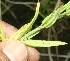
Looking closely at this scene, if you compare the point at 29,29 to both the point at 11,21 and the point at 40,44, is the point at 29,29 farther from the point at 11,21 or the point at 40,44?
the point at 11,21

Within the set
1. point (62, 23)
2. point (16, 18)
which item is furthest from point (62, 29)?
point (16, 18)

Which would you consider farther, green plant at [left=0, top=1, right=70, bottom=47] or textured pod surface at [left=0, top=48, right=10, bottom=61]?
textured pod surface at [left=0, top=48, right=10, bottom=61]

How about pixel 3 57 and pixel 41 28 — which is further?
pixel 3 57

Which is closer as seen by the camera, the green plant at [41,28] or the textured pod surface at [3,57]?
the green plant at [41,28]

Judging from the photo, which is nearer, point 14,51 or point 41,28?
point 41,28

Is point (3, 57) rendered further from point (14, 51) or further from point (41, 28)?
point (41, 28)

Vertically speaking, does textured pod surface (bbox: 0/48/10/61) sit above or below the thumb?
below

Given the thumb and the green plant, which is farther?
the thumb

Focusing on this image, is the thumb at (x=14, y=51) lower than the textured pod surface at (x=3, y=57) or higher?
higher

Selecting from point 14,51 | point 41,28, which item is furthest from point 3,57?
point 41,28

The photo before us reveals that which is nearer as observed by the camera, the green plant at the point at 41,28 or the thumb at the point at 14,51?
the green plant at the point at 41,28

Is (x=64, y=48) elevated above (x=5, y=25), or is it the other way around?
(x=64, y=48)
